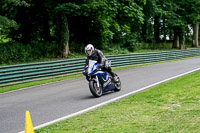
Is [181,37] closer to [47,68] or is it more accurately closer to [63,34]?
[63,34]

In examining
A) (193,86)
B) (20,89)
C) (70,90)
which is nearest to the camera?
(193,86)

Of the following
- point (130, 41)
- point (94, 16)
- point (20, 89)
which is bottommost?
point (20, 89)

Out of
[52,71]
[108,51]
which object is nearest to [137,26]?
[108,51]

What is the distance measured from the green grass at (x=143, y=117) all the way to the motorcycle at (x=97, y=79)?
139 centimetres

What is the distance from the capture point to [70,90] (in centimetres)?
1220

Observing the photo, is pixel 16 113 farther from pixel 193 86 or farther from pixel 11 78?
pixel 11 78

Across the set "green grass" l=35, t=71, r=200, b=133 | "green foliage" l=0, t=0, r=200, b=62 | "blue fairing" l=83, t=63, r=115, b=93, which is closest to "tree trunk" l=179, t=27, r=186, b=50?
"green foliage" l=0, t=0, r=200, b=62

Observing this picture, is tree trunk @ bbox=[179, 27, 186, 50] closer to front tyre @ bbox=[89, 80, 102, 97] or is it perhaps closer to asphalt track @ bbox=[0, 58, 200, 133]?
asphalt track @ bbox=[0, 58, 200, 133]

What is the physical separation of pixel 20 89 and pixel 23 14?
16.3 m

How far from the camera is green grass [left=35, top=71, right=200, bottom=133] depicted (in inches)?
221

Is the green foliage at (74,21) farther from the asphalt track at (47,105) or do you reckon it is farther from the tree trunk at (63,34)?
the asphalt track at (47,105)

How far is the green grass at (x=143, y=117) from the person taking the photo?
18.4 feet

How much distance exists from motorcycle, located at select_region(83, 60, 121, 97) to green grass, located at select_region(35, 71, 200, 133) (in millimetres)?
1395

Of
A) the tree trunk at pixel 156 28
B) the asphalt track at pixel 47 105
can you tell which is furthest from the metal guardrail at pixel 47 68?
the tree trunk at pixel 156 28
